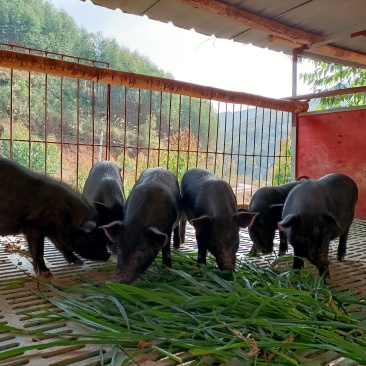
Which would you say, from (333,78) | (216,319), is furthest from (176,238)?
(333,78)

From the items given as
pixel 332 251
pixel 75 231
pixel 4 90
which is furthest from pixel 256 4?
pixel 4 90

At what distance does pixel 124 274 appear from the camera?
2428mm

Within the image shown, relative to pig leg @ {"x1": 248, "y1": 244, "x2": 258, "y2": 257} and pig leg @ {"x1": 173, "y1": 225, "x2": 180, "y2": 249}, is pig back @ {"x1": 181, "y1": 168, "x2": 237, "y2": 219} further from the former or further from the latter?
pig leg @ {"x1": 248, "y1": 244, "x2": 258, "y2": 257}

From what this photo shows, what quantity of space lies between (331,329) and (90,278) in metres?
1.48

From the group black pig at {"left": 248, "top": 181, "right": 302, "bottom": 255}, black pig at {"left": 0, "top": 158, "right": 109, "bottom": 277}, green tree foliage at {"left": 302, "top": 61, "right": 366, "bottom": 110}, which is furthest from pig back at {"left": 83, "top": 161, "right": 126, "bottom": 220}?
green tree foliage at {"left": 302, "top": 61, "right": 366, "bottom": 110}

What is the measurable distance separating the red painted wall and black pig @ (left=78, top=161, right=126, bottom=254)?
304cm

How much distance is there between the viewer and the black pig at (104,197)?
118 inches

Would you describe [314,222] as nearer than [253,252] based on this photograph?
Yes

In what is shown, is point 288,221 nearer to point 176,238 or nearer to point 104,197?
point 176,238

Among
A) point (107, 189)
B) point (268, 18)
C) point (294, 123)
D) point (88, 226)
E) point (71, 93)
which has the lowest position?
point (88, 226)

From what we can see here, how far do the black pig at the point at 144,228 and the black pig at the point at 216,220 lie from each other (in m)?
0.20

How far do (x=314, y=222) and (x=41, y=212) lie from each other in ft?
6.36

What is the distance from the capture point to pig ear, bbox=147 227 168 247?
2.48m

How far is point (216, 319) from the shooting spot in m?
1.71
